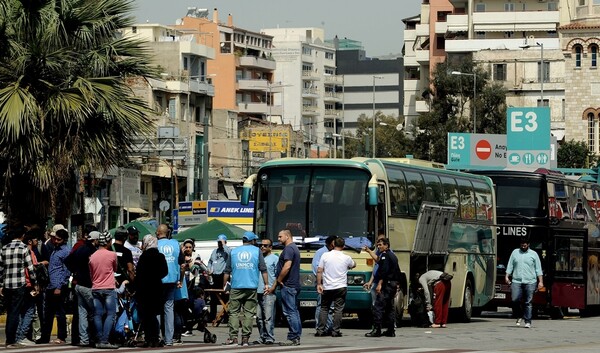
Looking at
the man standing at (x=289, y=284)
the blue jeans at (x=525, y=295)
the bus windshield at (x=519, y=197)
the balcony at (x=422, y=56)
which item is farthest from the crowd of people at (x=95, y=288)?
the balcony at (x=422, y=56)

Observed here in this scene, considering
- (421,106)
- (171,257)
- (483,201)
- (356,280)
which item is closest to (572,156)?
(421,106)

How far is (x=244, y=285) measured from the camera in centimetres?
2456

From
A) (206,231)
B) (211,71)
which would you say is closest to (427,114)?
(211,71)

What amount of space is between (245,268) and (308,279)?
5.97 m

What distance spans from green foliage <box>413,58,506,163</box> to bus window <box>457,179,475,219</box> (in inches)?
2861

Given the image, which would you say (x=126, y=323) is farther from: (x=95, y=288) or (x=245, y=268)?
(x=245, y=268)

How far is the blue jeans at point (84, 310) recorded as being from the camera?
23750mm

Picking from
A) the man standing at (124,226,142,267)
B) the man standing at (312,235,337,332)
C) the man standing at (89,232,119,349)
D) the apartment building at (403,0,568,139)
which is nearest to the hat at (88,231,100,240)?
the man standing at (89,232,119,349)

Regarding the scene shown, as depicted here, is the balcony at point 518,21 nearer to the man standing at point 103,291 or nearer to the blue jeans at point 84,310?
the blue jeans at point 84,310

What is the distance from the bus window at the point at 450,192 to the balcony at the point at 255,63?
374 feet

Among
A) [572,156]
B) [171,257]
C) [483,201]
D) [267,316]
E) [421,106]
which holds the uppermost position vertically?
[421,106]

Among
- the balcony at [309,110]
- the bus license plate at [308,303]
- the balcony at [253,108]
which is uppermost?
the balcony at [309,110]

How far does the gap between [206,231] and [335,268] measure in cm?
1914

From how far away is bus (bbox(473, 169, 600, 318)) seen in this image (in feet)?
125
